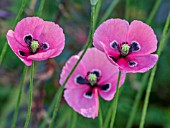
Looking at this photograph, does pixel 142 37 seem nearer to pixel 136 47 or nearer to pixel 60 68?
pixel 136 47

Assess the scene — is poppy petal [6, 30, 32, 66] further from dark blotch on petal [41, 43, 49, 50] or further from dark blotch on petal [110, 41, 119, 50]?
dark blotch on petal [110, 41, 119, 50]

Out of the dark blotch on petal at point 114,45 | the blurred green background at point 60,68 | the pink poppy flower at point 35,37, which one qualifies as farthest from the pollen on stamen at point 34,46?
the blurred green background at point 60,68

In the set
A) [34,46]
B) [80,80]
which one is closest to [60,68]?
[80,80]

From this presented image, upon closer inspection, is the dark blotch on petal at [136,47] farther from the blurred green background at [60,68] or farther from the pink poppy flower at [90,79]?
the blurred green background at [60,68]

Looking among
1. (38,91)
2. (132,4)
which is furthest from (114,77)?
(132,4)

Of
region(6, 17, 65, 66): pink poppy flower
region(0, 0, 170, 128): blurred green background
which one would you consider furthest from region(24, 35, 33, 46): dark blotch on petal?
region(0, 0, 170, 128): blurred green background

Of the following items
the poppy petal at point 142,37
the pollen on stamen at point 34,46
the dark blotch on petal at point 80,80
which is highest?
the poppy petal at point 142,37

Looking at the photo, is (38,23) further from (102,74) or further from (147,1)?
(147,1)
